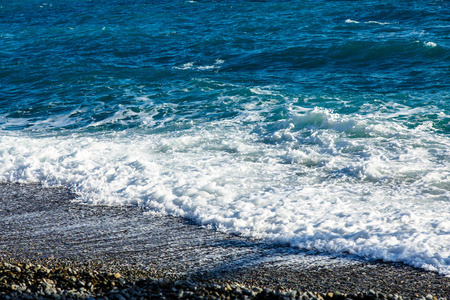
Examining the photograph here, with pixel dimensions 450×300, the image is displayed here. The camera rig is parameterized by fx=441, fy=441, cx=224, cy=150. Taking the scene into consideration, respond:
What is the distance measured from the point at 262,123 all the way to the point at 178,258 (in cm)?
595

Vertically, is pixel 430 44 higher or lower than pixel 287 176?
higher

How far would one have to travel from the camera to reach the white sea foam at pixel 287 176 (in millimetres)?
5883

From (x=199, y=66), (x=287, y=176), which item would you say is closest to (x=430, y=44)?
(x=199, y=66)

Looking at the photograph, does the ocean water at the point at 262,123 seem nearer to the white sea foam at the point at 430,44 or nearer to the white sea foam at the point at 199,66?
the white sea foam at the point at 199,66

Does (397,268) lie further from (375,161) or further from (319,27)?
(319,27)

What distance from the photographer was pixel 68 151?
954 centimetres

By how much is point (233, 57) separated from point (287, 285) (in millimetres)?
13475

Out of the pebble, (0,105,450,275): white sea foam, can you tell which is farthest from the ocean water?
the pebble

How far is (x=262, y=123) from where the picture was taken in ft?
35.7

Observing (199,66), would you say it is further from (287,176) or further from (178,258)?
(178,258)

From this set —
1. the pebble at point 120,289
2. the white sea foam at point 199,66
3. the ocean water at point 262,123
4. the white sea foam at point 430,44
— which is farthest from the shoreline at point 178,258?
the white sea foam at point 430,44

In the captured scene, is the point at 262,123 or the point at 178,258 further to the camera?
the point at 262,123

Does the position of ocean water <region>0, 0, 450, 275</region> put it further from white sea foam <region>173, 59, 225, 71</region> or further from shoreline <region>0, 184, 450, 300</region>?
shoreline <region>0, 184, 450, 300</region>

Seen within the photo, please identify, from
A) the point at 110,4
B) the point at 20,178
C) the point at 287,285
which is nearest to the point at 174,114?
the point at 20,178
